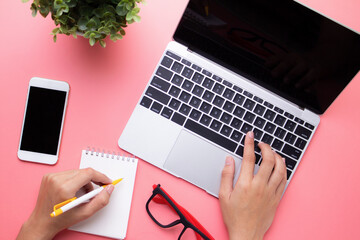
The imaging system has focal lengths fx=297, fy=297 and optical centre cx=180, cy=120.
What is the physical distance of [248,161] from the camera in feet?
2.63

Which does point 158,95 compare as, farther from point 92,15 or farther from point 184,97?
point 92,15

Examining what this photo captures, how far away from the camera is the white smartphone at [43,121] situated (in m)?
0.81

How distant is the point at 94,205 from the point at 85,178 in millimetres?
70

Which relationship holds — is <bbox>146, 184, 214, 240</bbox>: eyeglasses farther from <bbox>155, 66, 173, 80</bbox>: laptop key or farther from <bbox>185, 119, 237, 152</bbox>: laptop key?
<bbox>155, 66, 173, 80</bbox>: laptop key

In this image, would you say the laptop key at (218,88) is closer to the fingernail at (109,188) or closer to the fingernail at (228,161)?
the fingernail at (228,161)

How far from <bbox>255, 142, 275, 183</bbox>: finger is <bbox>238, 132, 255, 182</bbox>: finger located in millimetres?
25

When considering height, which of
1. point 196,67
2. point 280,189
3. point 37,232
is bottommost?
point 37,232

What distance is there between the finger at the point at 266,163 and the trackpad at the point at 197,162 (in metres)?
0.06

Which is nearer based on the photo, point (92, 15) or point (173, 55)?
point (92, 15)

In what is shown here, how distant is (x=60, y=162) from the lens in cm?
82

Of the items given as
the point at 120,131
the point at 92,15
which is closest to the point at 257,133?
the point at 120,131

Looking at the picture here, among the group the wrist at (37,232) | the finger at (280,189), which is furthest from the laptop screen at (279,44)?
the wrist at (37,232)

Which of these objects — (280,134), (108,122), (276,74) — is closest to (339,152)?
(280,134)

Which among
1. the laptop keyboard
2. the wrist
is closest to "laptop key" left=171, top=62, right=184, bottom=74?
the laptop keyboard
